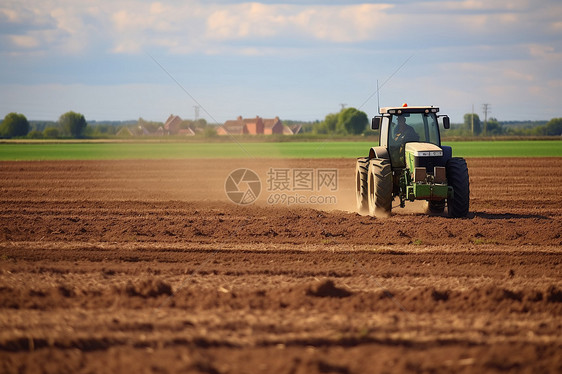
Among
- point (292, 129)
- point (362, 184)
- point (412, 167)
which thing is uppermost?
point (292, 129)

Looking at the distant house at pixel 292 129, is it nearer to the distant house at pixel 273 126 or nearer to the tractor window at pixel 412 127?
the distant house at pixel 273 126

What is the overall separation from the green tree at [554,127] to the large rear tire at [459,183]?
99.8 meters

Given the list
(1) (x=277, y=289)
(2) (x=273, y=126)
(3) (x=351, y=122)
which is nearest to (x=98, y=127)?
(2) (x=273, y=126)

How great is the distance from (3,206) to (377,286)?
47.1ft

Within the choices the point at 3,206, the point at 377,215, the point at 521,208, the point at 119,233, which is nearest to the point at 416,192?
the point at 377,215

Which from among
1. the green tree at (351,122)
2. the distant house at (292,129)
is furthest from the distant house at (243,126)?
the distant house at (292,129)

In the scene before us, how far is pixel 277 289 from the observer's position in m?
9.00

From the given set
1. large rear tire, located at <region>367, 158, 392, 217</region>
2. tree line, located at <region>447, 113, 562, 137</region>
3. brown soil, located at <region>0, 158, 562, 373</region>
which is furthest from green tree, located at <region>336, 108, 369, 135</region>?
large rear tire, located at <region>367, 158, 392, 217</region>

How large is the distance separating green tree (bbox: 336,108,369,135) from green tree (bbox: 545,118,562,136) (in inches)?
1372

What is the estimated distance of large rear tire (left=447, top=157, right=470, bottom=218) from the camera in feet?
49.4

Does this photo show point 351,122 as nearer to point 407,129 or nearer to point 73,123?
point 73,123

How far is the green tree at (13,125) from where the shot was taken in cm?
10138

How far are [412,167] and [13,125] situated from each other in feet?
322

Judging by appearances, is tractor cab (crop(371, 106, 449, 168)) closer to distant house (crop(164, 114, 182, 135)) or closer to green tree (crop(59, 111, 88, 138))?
distant house (crop(164, 114, 182, 135))
